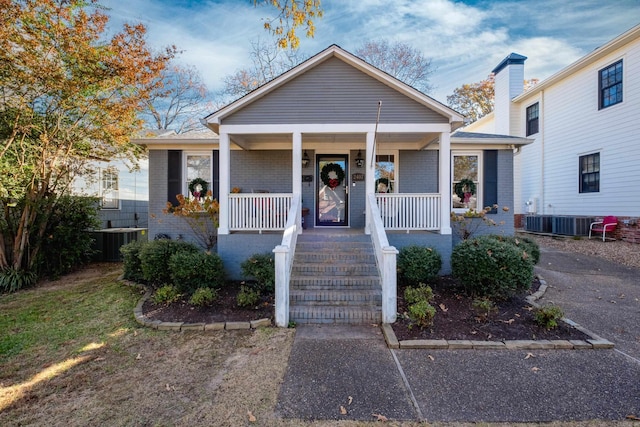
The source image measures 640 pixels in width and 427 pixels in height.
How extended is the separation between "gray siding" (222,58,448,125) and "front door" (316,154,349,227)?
7.41ft

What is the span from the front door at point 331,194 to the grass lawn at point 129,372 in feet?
16.6

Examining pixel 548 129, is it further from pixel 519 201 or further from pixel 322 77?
pixel 322 77

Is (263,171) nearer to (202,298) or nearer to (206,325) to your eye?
(202,298)


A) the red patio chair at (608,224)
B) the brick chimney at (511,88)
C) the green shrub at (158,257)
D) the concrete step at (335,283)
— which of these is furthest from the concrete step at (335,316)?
the brick chimney at (511,88)

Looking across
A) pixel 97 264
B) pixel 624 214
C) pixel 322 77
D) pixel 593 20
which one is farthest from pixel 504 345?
pixel 593 20

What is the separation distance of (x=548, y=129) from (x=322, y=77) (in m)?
12.2

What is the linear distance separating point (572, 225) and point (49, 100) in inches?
666

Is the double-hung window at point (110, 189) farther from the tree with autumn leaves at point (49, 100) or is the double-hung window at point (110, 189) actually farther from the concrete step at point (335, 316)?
the concrete step at point (335, 316)

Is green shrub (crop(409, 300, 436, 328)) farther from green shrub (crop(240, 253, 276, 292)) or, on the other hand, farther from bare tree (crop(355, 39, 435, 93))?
bare tree (crop(355, 39, 435, 93))

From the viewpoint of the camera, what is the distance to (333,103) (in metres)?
7.14

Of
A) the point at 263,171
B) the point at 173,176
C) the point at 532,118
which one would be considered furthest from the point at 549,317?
the point at 532,118

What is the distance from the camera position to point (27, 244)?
305 inches

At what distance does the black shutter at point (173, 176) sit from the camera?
873cm

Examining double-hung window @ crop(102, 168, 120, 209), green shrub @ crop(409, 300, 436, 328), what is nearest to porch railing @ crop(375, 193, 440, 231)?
green shrub @ crop(409, 300, 436, 328)
